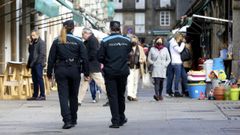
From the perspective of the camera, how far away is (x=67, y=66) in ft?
40.8

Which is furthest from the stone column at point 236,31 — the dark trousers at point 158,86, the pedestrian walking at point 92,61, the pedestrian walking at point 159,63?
the pedestrian walking at point 92,61

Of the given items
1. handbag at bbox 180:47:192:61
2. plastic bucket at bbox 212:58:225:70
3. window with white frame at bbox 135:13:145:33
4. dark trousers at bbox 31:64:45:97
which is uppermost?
window with white frame at bbox 135:13:145:33

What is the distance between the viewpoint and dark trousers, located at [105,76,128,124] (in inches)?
489

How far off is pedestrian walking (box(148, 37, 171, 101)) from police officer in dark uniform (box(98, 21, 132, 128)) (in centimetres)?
583

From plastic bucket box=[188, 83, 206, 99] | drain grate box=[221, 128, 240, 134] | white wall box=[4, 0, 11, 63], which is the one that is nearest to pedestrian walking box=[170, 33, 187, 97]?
plastic bucket box=[188, 83, 206, 99]

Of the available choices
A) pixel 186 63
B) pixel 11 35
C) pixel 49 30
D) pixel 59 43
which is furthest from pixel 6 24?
pixel 59 43

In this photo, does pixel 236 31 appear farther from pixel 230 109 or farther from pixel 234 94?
pixel 230 109

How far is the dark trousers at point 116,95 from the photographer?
40.8 feet

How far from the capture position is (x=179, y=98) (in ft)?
64.1

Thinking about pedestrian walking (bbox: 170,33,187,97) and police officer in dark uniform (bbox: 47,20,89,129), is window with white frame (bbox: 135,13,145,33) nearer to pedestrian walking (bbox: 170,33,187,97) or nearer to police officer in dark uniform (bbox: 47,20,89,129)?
pedestrian walking (bbox: 170,33,187,97)

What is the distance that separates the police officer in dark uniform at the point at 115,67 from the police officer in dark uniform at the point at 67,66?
39 centimetres

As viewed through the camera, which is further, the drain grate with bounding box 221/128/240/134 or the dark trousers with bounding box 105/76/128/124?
the dark trousers with bounding box 105/76/128/124

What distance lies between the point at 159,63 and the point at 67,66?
6.48 metres

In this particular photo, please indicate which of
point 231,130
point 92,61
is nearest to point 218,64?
point 92,61
